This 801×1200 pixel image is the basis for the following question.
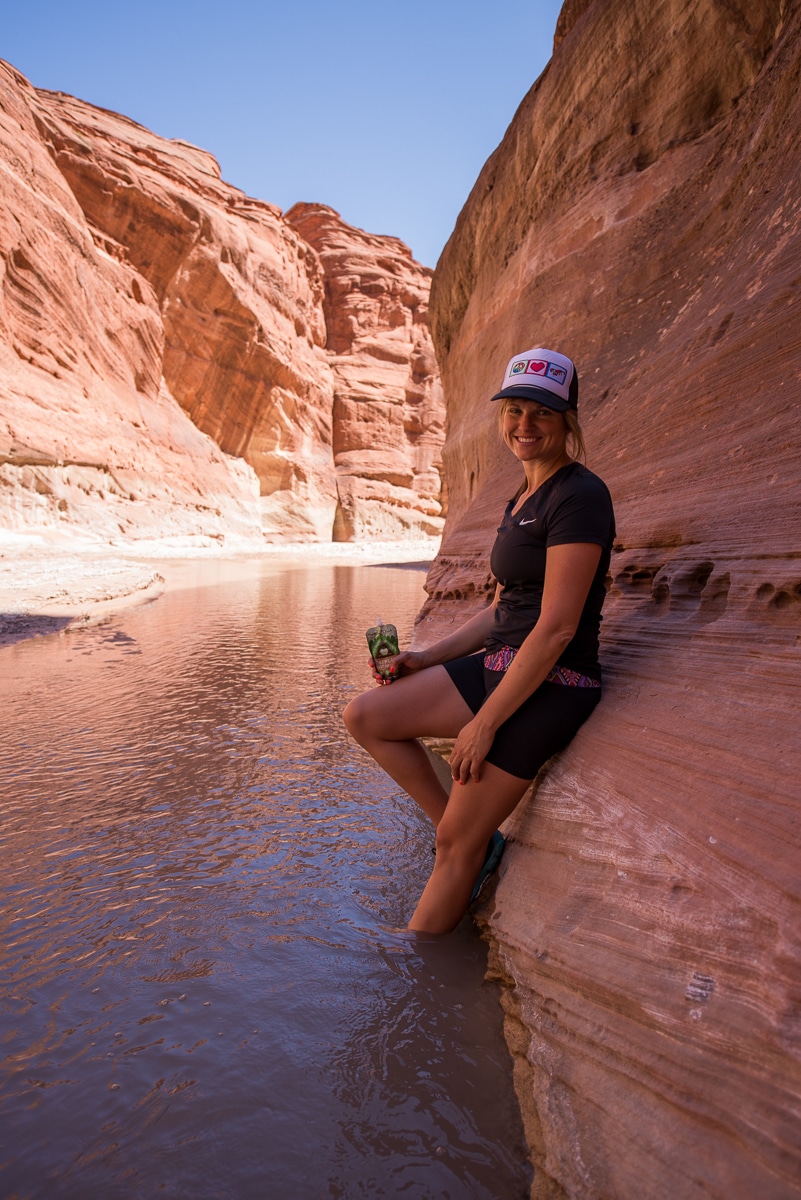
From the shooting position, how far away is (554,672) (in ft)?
7.60

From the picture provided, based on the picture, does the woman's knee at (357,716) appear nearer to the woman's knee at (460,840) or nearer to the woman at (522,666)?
the woman at (522,666)

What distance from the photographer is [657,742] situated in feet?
6.81

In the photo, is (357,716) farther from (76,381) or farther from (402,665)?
(76,381)

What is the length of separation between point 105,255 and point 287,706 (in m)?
34.8

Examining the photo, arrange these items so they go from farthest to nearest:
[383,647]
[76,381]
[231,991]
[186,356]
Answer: [186,356]
[76,381]
[383,647]
[231,991]

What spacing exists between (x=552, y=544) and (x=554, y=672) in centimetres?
42

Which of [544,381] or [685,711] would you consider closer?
[685,711]

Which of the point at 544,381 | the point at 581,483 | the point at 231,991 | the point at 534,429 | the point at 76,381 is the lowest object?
the point at 231,991

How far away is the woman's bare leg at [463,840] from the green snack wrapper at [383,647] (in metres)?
0.64

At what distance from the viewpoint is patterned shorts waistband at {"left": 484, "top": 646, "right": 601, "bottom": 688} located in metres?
2.31

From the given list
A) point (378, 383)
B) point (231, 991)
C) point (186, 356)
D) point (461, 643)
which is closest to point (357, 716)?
point (461, 643)

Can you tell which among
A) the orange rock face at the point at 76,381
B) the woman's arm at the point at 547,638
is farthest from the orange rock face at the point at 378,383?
the woman's arm at the point at 547,638

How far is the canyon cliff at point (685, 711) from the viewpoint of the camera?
135 centimetres

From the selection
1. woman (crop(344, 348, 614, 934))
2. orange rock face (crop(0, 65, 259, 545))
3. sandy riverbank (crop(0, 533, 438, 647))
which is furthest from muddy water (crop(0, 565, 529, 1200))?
orange rock face (crop(0, 65, 259, 545))
